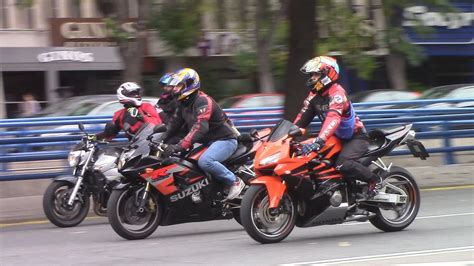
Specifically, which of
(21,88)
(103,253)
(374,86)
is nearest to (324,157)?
(103,253)

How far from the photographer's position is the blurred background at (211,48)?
1994 cm

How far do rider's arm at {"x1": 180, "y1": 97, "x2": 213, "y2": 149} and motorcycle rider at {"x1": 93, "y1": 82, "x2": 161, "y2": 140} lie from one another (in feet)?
4.59

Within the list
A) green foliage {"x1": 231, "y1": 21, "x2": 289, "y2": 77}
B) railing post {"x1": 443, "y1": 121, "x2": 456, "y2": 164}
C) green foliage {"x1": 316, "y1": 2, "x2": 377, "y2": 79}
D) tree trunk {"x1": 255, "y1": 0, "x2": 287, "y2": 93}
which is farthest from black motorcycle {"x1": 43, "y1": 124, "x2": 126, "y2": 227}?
green foliage {"x1": 231, "y1": 21, "x2": 289, "y2": 77}

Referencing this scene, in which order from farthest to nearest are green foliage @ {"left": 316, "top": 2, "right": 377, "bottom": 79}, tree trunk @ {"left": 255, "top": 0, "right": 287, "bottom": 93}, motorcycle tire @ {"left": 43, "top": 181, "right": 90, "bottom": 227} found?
tree trunk @ {"left": 255, "top": 0, "right": 287, "bottom": 93} → green foliage @ {"left": 316, "top": 2, "right": 377, "bottom": 79} → motorcycle tire @ {"left": 43, "top": 181, "right": 90, "bottom": 227}

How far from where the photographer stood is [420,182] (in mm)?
13883

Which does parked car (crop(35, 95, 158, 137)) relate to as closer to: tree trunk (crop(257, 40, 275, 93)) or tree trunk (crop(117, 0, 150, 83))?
tree trunk (crop(117, 0, 150, 83))

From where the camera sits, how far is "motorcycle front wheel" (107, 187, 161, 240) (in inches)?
351

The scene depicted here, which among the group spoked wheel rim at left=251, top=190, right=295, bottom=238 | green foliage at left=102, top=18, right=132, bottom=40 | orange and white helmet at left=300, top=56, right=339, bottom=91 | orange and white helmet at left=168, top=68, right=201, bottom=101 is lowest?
spoked wheel rim at left=251, top=190, right=295, bottom=238

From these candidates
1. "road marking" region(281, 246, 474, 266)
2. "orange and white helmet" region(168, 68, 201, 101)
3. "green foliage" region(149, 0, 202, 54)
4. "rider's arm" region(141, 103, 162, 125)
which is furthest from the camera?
"green foliage" region(149, 0, 202, 54)

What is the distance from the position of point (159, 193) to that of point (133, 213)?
0.36 m

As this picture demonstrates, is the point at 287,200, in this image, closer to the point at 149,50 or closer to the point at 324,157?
the point at 324,157

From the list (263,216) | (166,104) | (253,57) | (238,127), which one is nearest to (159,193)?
(263,216)

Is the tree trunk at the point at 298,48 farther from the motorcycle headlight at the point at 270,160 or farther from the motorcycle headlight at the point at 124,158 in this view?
the motorcycle headlight at the point at 270,160

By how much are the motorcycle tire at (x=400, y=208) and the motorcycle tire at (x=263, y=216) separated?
108 cm
